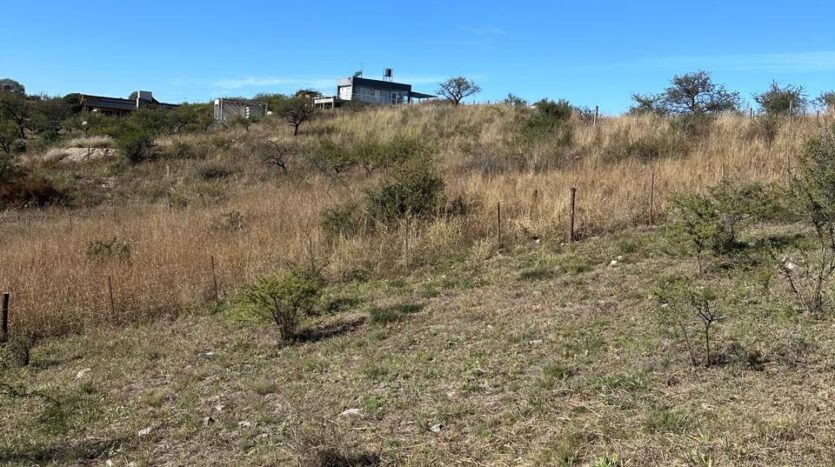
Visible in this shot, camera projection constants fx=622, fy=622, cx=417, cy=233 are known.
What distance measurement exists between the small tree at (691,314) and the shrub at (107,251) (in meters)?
7.31

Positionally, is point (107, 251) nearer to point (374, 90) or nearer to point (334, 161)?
point (334, 161)

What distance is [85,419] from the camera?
418cm

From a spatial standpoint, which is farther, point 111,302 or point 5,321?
point 111,302

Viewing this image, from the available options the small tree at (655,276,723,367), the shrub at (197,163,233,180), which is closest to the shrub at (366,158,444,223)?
the small tree at (655,276,723,367)

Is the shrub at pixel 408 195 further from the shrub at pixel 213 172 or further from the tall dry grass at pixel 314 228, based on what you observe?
the shrub at pixel 213 172

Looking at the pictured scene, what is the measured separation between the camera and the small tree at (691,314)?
368cm

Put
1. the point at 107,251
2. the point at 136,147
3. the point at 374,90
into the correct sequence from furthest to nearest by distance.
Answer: the point at 374,90, the point at 136,147, the point at 107,251

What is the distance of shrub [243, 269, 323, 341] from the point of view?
5.55 metres

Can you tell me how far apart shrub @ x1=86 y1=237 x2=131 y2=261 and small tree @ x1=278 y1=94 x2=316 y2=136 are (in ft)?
59.8

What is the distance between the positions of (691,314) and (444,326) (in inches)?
77.9

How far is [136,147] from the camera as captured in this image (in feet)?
77.5

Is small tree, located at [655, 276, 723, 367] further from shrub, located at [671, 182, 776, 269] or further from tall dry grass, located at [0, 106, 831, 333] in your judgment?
tall dry grass, located at [0, 106, 831, 333]

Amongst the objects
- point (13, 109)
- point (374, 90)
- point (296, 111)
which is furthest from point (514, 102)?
point (374, 90)

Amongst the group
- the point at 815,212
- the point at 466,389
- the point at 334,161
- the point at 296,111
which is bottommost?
the point at 466,389
